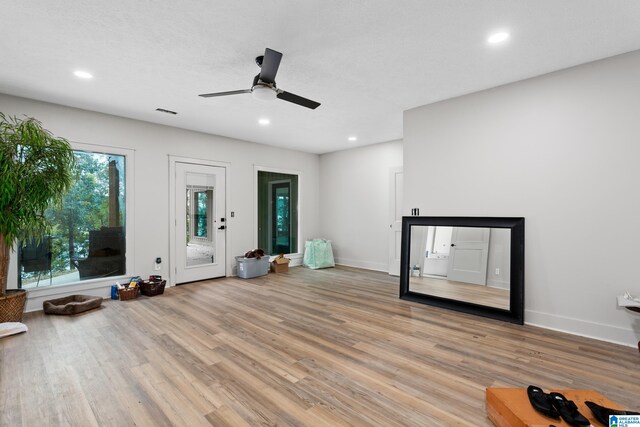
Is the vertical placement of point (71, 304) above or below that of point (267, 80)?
below

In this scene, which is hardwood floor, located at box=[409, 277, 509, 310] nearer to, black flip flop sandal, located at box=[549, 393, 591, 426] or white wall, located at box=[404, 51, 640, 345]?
white wall, located at box=[404, 51, 640, 345]

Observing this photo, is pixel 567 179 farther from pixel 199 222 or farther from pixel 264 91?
pixel 199 222

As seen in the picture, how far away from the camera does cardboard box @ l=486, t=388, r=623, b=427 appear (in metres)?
1.54

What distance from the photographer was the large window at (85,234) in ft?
12.8

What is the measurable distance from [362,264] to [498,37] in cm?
482

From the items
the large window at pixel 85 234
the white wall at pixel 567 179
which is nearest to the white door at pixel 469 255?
the white wall at pixel 567 179

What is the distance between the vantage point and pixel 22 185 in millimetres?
3133

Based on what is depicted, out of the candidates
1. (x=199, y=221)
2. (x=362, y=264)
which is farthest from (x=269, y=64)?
(x=362, y=264)

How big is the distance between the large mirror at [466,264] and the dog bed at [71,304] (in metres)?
4.01

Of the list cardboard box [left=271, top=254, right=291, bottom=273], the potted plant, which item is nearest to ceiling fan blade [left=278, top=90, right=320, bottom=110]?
the potted plant

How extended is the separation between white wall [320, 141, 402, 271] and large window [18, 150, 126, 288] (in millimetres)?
4165

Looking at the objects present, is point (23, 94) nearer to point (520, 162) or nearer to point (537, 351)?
point (520, 162)

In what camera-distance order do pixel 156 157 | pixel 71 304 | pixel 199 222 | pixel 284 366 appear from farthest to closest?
pixel 199 222
pixel 156 157
pixel 71 304
pixel 284 366

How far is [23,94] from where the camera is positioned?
3.65 m
